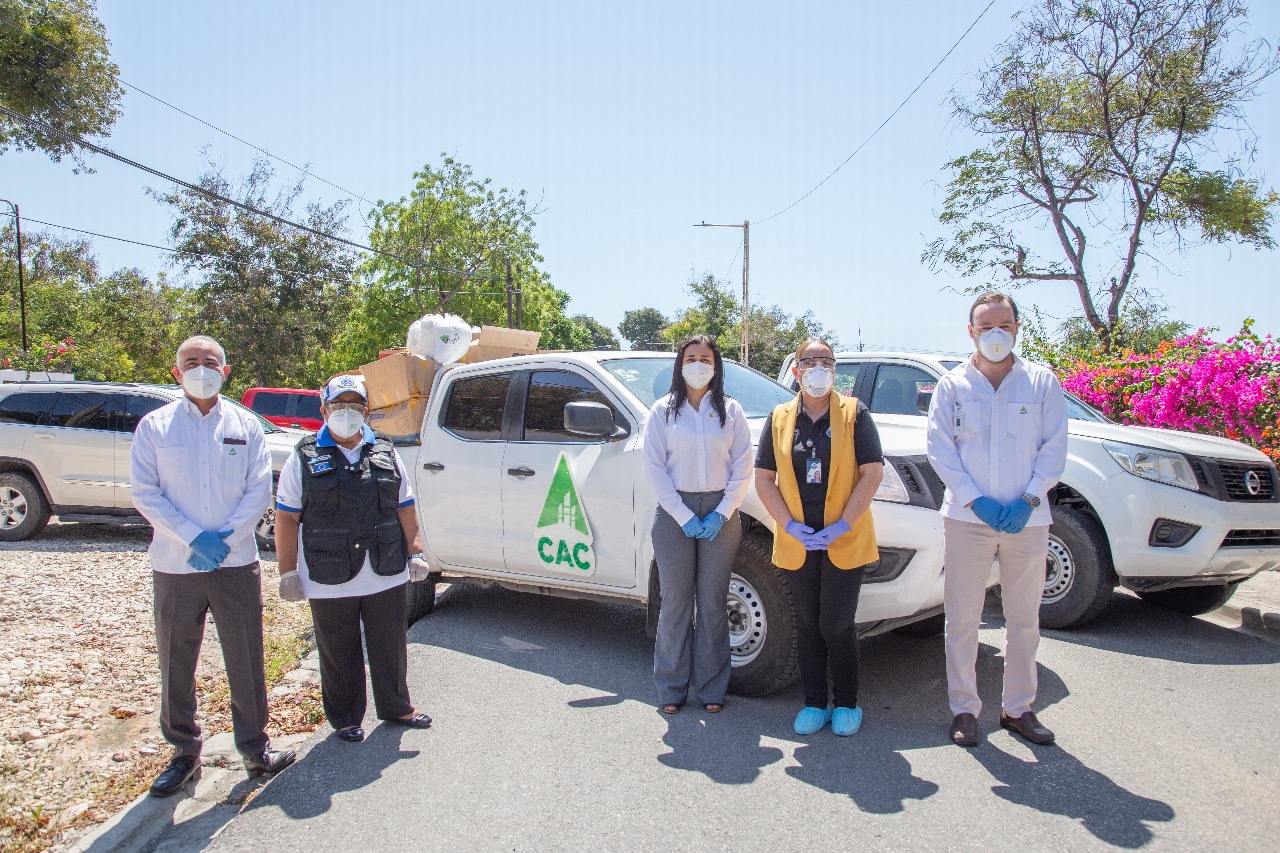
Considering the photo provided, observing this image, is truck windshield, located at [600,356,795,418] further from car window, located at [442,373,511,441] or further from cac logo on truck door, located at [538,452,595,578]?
car window, located at [442,373,511,441]

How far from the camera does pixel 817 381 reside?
451cm

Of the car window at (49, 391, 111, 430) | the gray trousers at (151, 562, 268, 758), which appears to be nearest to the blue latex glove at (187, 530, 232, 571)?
the gray trousers at (151, 562, 268, 758)

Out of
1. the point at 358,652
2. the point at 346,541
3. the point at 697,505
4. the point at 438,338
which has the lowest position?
the point at 358,652

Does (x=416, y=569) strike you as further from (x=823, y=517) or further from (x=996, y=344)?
(x=996, y=344)

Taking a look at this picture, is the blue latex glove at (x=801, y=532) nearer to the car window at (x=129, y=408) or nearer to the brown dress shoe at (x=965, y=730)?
the brown dress shoe at (x=965, y=730)

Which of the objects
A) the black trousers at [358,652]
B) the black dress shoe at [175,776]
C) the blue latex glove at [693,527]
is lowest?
the black dress shoe at [175,776]

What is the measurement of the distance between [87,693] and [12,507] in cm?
674

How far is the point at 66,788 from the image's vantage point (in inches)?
161

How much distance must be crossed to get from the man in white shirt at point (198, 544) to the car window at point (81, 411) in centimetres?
782

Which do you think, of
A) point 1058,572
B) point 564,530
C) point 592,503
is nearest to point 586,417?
point 592,503

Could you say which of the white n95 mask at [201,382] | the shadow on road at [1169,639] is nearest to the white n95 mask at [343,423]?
the white n95 mask at [201,382]

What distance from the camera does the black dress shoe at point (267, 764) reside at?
4141 mm

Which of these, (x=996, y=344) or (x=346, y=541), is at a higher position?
(x=996, y=344)

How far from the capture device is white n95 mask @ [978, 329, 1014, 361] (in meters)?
4.29
